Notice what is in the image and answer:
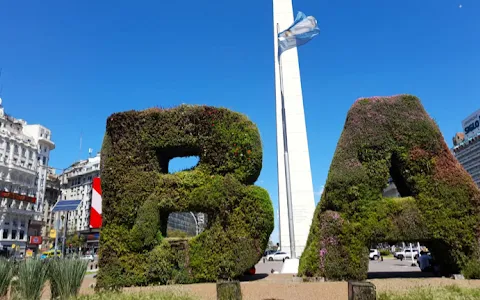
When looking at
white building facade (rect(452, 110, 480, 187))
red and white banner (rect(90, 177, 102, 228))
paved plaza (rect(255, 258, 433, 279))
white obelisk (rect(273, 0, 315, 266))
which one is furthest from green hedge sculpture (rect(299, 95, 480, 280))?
white building facade (rect(452, 110, 480, 187))

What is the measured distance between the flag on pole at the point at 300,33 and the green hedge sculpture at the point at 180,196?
7.64 meters

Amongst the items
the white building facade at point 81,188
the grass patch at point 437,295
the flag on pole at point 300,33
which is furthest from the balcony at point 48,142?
the grass patch at point 437,295

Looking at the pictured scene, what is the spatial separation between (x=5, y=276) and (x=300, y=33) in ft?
54.8

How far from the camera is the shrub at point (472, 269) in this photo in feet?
36.4

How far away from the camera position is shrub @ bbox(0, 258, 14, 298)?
765cm

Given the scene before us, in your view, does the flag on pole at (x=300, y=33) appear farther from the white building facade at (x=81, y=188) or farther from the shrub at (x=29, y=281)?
the white building facade at (x=81, y=188)

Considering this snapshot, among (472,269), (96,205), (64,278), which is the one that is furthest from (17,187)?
(472,269)

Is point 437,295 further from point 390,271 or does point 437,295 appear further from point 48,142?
point 48,142

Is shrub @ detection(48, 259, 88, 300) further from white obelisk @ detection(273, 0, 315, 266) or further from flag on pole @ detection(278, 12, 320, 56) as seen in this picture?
white obelisk @ detection(273, 0, 315, 266)

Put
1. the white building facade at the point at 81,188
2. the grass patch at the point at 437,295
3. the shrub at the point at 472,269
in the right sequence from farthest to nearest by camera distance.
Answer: the white building facade at the point at 81,188
the shrub at the point at 472,269
the grass patch at the point at 437,295

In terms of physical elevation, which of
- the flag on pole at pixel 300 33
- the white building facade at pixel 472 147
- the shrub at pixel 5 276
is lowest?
the shrub at pixel 5 276

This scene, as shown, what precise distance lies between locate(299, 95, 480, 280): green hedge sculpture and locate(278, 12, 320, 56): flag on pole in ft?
24.3

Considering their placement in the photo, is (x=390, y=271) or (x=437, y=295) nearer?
(x=437, y=295)

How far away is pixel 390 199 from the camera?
475 inches
